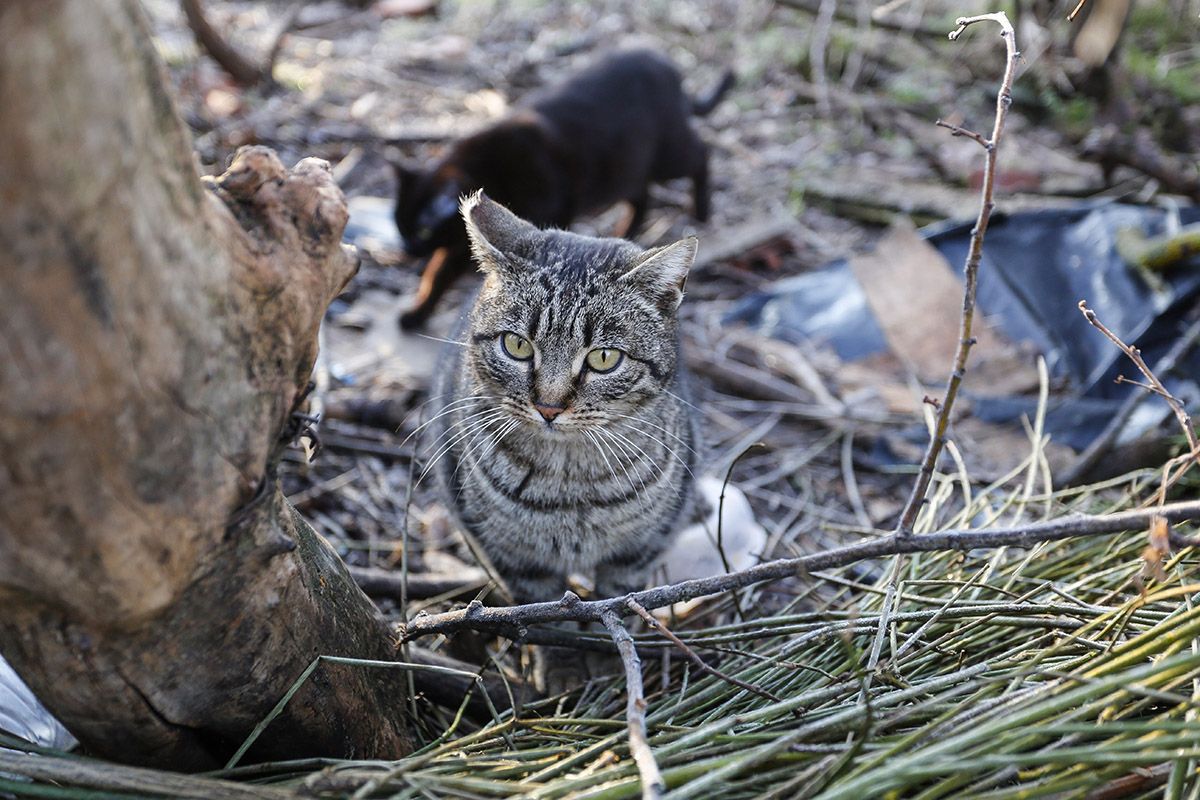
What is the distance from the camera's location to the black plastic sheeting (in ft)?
12.4

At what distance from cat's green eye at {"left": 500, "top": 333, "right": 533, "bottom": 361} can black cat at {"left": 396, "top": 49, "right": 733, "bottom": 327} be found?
261 centimetres

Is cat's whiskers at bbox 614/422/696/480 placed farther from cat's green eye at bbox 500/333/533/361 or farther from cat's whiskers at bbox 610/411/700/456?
cat's green eye at bbox 500/333/533/361

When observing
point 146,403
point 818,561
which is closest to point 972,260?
point 818,561

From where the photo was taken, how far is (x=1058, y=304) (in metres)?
4.22

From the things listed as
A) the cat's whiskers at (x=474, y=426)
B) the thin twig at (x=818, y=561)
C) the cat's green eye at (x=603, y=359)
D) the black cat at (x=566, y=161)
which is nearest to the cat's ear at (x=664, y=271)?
the cat's green eye at (x=603, y=359)

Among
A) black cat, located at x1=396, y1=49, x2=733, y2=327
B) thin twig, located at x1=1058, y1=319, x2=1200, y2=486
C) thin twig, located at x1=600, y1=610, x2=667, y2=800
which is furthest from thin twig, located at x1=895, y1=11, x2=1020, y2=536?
black cat, located at x1=396, y1=49, x2=733, y2=327

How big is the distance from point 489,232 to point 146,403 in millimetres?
1369

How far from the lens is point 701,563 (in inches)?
119

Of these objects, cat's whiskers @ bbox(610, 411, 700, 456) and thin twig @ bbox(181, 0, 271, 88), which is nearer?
cat's whiskers @ bbox(610, 411, 700, 456)

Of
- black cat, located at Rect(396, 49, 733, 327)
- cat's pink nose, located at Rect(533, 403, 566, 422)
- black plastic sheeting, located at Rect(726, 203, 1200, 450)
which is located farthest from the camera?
black cat, located at Rect(396, 49, 733, 327)

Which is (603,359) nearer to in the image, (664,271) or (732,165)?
(664,271)

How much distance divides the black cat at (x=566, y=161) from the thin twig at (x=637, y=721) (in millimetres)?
3508

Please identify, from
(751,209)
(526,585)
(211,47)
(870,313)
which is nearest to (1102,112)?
(751,209)

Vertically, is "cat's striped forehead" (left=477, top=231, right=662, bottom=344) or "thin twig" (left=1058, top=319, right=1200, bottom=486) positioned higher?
"cat's striped forehead" (left=477, top=231, right=662, bottom=344)
